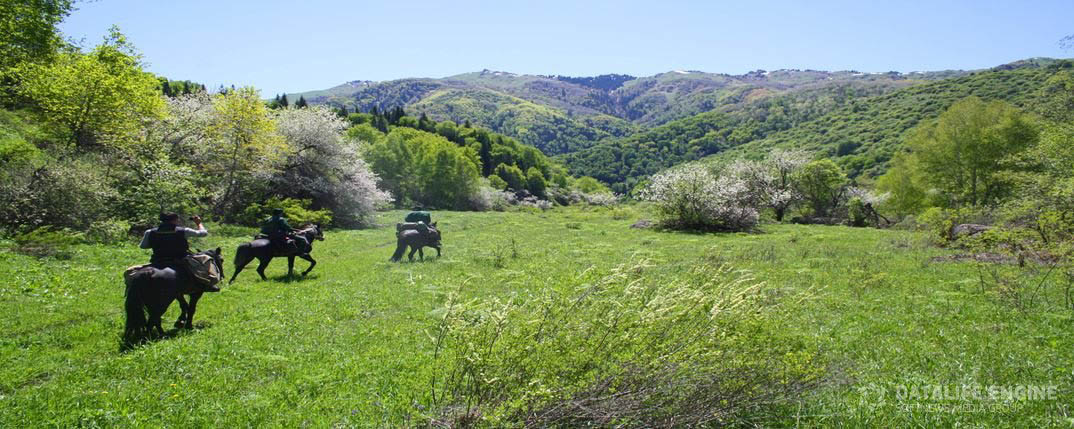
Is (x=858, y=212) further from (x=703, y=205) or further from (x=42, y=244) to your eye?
(x=42, y=244)

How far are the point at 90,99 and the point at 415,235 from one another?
62.6 feet

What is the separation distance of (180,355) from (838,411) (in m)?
10.8

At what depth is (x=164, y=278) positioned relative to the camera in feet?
31.2

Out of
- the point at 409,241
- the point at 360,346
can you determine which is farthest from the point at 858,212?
the point at 360,346

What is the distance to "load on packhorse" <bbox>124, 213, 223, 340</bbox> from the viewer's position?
30.2 feet

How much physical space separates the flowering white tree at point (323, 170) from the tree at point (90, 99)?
11406mm

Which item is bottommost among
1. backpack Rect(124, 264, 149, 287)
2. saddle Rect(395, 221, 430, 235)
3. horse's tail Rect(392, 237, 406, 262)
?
horse's tail Rect(392, 237, 406, 262)

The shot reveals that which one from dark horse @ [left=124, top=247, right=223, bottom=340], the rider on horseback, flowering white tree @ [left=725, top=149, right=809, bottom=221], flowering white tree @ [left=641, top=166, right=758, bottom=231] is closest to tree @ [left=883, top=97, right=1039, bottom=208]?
flowering white tree @ [left=725, top=149, right=809, bottom=221]

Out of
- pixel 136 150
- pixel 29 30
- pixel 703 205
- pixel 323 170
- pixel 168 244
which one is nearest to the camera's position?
pixel 168 244

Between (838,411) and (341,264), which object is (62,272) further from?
(838,411)

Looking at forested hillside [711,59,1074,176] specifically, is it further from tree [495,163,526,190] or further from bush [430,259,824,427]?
bush [430,259,824,427]

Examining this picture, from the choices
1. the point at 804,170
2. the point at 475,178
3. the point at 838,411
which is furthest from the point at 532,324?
the point at 475,178

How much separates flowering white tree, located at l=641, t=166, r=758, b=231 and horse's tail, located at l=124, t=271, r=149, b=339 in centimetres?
3988

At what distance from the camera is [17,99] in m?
31.1
